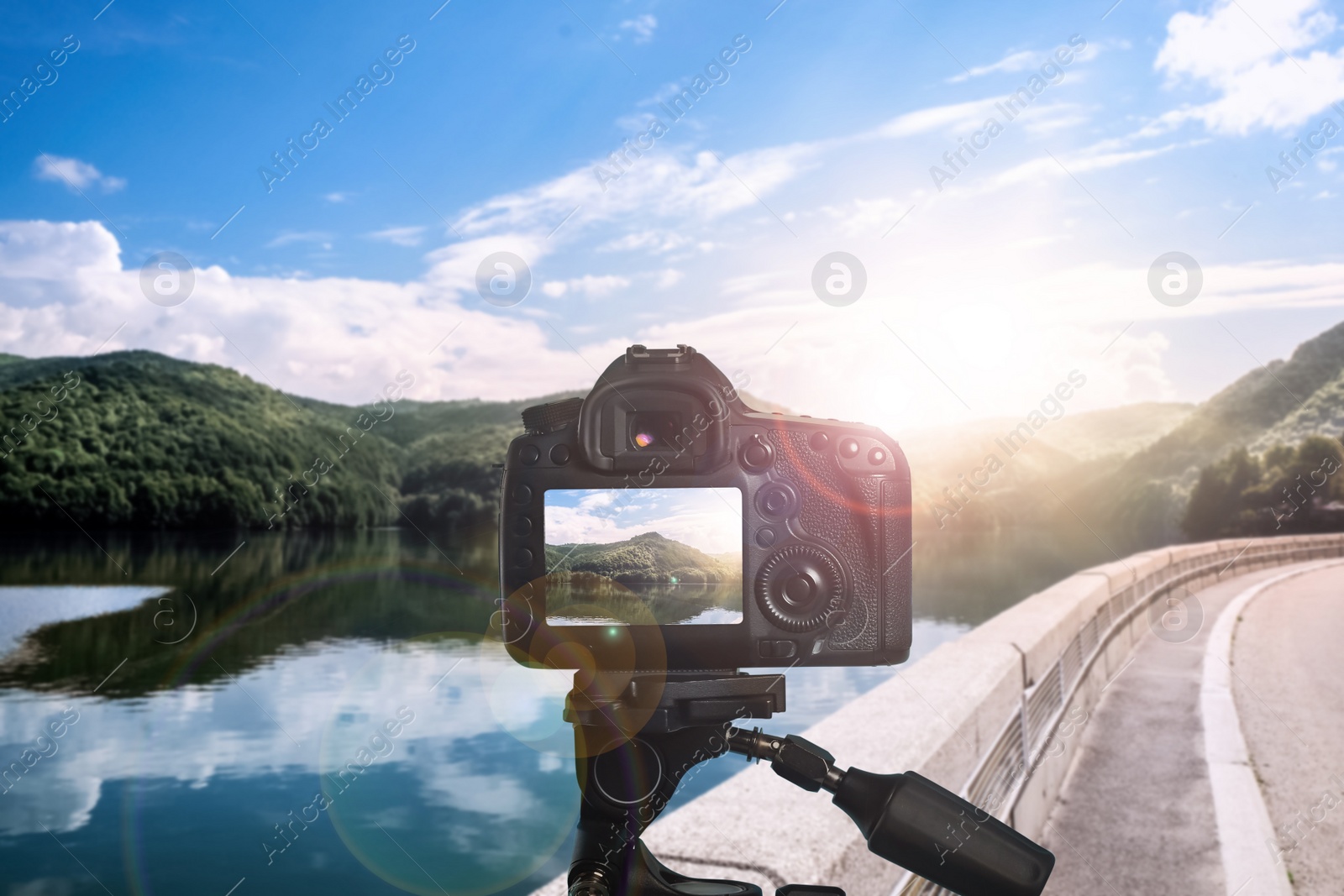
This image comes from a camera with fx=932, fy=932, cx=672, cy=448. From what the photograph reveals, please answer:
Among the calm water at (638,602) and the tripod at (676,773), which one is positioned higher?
the calm water at (638,602)

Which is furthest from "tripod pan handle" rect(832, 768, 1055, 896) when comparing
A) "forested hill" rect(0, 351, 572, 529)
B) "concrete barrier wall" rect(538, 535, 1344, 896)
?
"forested hill" rect(0, 351, 572, 529)

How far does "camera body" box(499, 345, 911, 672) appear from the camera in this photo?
4.52 feet

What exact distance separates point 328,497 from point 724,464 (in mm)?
89068

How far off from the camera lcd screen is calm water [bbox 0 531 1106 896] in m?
0.13

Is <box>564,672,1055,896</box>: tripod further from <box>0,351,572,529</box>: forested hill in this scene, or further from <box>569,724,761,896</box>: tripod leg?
<box>0,351,572,529</box>: forested hill

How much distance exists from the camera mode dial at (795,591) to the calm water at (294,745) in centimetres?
34

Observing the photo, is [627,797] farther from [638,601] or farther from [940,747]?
[940,747]

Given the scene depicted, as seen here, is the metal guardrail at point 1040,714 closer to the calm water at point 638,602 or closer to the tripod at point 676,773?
the tripod at point 676,773

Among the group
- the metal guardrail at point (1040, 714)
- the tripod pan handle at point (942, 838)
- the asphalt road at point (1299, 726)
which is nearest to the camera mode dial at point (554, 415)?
the tripod pan handle at point (942, 838)

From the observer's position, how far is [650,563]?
1424 mm

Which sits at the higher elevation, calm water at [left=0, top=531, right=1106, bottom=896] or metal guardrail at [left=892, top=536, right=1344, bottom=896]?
metal guardrail at [left=892, top=536, right=1344, bottom=896]

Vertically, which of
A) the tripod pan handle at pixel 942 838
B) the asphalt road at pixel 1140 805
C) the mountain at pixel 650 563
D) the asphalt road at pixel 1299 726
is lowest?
the asphalt road at pixel 1299 726

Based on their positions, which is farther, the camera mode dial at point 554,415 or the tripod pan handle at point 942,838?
the camera mode dial at point 554,415

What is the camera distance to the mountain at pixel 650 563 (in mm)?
1407
